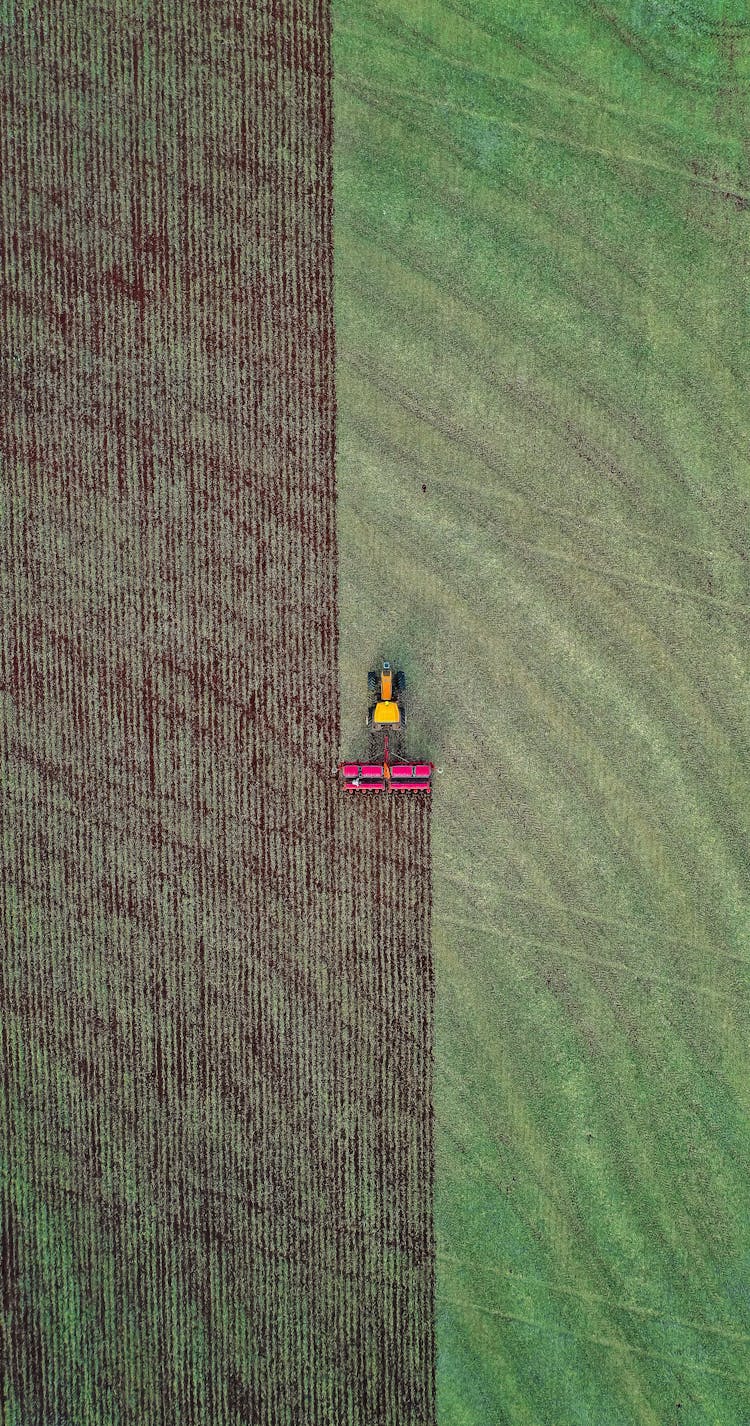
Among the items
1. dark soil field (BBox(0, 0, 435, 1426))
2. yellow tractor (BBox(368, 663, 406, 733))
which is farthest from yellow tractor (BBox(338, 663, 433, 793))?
dark soil field (BBox(0, 0, 435, 1426))

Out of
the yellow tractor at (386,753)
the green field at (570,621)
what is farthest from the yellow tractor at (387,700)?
the green field at (570,621)

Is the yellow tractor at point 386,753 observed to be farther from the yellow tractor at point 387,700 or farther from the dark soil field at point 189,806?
the dark soil field at point 189,806

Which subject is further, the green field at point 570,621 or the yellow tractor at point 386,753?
the green field at point 570,621

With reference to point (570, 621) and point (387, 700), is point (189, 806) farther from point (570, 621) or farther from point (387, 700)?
point (570, 621)

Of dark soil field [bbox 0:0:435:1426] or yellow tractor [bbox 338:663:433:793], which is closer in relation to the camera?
yellow tractor [bbox 338:663:433:793]

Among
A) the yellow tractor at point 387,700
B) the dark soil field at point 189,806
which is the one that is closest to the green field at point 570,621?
the yellow tractor at point 387,700

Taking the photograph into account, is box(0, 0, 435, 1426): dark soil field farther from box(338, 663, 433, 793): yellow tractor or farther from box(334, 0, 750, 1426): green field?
box(334, 0, 750, 1426): green field

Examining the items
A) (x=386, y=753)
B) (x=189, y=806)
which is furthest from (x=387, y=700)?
(x=189, y=806)
